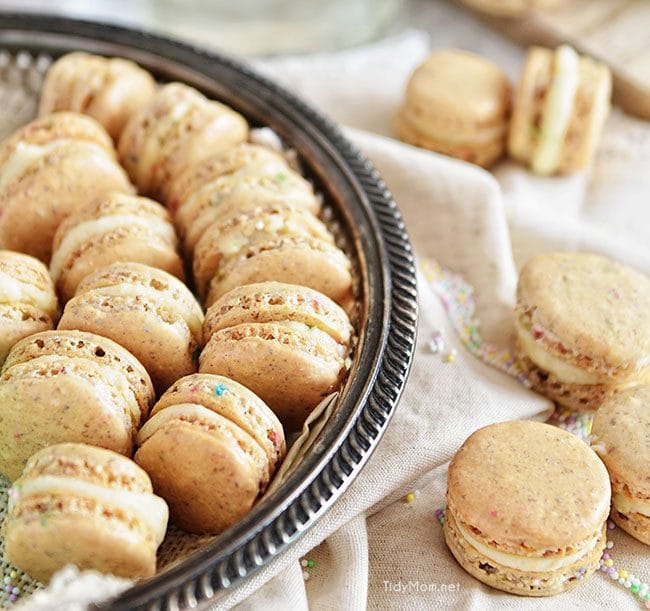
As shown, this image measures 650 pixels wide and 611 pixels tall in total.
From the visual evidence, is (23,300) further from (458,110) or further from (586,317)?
(458,110)

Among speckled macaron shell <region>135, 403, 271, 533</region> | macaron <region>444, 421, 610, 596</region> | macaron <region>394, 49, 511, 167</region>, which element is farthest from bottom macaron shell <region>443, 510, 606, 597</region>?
macaron <region>394, 49, 511, 167</region>

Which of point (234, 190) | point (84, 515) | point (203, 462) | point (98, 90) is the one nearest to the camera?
point (84, 515)

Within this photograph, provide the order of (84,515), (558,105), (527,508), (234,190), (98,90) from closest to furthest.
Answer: (84,515) < (527,508) < (234,190) < (98,90) < (558,105)

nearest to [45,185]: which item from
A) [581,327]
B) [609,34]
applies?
[581,327]

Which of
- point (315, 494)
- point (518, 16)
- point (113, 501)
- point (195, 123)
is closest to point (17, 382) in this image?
point (113, 501)

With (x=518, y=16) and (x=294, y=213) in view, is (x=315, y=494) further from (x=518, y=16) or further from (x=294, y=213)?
(x=518, y=16)

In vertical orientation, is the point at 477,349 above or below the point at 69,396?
below
